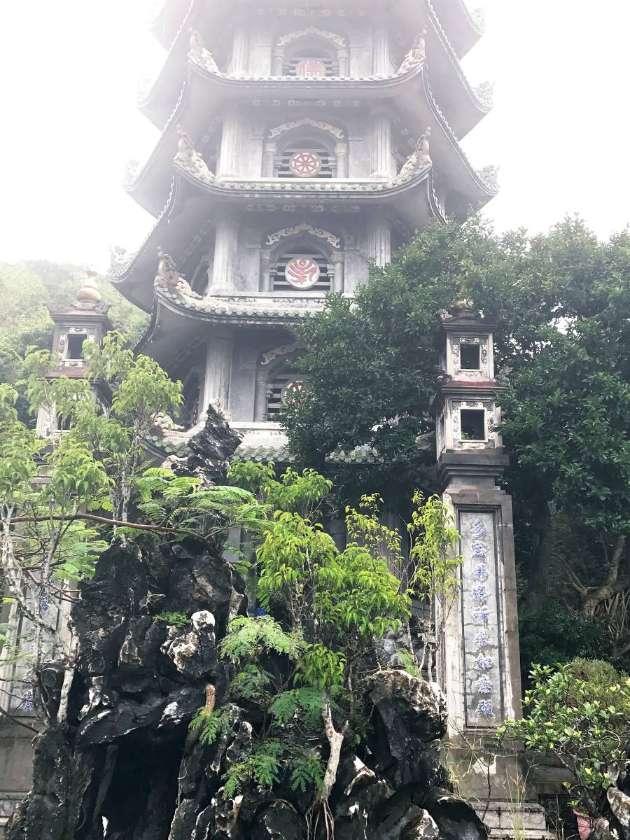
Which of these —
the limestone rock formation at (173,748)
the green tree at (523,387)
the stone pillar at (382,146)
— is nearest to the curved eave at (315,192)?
the stone pillar at (382,146)

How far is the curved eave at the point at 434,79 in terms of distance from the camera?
18.7 metres

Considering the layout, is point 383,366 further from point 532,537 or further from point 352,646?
point 352,646

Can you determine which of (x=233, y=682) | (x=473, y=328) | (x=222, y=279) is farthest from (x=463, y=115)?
(x=233, y=682)

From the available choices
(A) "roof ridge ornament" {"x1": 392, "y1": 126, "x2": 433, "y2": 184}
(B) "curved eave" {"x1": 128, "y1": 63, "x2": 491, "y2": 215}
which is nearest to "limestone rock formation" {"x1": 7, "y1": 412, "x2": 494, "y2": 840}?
(A) "roof ridge ornament" {"x1": 392, "y1": 126, "x2": 433, "y2": 184}

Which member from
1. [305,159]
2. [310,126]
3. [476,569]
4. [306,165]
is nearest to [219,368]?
[306,165]

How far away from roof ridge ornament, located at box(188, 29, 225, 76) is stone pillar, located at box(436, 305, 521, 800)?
823cm

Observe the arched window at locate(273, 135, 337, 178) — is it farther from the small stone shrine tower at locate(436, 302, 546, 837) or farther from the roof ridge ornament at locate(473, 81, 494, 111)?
the small stone shrine tower at locate(436, 302, 546, 837)

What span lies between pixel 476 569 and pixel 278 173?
32.7ft

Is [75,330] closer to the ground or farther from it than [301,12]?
closer to the ground

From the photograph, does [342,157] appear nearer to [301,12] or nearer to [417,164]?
[417,164]

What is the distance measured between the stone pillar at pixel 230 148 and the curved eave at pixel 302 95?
44 centimetres

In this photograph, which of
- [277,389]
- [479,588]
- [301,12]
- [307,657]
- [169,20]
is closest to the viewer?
[307,657]

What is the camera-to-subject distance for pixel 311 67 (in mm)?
18266

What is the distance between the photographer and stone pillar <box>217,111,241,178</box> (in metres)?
17.4
